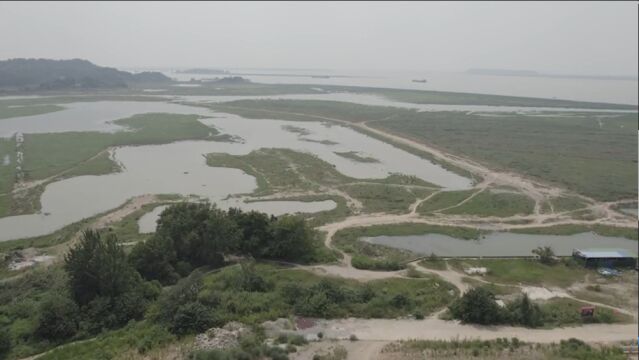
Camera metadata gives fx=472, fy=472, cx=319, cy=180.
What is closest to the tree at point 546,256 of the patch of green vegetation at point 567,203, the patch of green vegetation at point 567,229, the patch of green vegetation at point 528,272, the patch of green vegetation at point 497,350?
the patch of green vegetation at point 528,272

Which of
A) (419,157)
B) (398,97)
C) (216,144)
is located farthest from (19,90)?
(398,97)

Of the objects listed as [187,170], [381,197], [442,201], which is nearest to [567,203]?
[442,201]

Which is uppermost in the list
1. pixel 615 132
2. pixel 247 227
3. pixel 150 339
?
pixel 615 132

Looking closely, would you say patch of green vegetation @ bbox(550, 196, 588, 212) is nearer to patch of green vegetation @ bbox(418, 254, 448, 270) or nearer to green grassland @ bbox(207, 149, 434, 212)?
green grassland @ bbox(207, 149, 434, 212)

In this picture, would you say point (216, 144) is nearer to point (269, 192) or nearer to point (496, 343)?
point (269, 192)

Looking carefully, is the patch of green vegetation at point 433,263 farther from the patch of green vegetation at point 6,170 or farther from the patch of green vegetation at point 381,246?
the patch of green vegetation at point 6,170

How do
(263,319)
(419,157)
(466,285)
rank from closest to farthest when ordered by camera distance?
(263,319), (466,285), (419,157)

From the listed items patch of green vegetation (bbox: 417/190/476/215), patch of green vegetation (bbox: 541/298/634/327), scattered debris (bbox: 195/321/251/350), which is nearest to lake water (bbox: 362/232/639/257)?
patch of green vegetation (bbox: 417/190/476/215)
